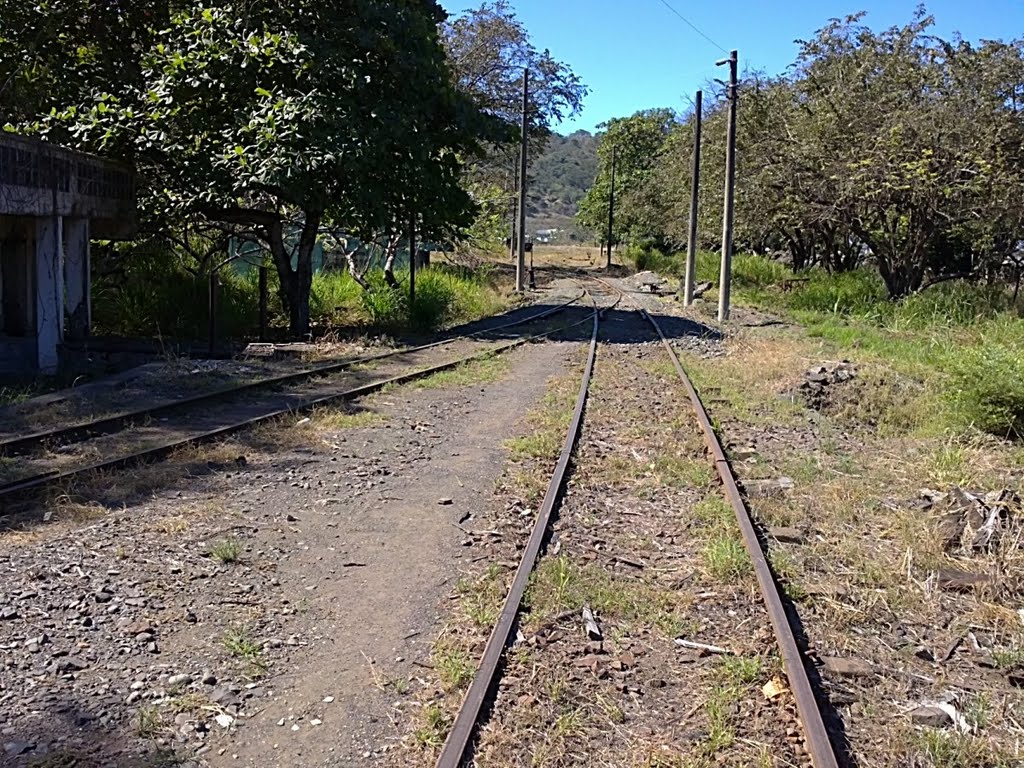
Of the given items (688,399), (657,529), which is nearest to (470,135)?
(688,399)

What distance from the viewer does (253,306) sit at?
2061cm

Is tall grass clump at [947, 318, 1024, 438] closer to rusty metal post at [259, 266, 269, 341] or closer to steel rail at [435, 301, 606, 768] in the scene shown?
steel rail at [435, 301, 606, 768]

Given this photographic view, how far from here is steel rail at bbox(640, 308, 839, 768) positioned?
142 inches

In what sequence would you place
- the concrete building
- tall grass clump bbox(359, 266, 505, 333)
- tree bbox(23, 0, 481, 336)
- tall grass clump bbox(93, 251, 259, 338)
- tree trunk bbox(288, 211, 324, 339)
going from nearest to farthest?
the concrete building
tree bbox(23, 0, 481, 336)
tall grass clump bbox(93, 251, 259, 338)
tree trunk bbox(288, 211, 324, 339)
tall grass clump bbox(359, 266, 505, 333)

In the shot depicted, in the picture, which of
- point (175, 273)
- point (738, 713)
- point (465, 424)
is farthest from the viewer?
point (175, 273)

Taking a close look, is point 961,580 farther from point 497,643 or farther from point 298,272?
point 298,272

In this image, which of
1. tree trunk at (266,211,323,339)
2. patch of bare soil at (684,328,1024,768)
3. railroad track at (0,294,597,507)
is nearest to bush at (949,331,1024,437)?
patch of bare soil at (684,328,1024,768)

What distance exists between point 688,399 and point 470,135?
1094 cm

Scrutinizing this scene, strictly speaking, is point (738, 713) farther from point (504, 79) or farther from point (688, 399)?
point (504, 79)

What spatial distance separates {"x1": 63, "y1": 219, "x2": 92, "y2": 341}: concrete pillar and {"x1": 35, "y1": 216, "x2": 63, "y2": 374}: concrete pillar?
1334 mm

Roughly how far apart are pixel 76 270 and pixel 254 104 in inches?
175

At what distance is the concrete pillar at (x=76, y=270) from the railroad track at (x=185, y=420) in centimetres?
489

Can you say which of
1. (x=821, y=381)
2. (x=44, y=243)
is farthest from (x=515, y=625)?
(x=44, y=243)

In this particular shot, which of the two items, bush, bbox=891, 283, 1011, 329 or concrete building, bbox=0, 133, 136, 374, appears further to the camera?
bush, bbox=891, 283, 1011, 329
